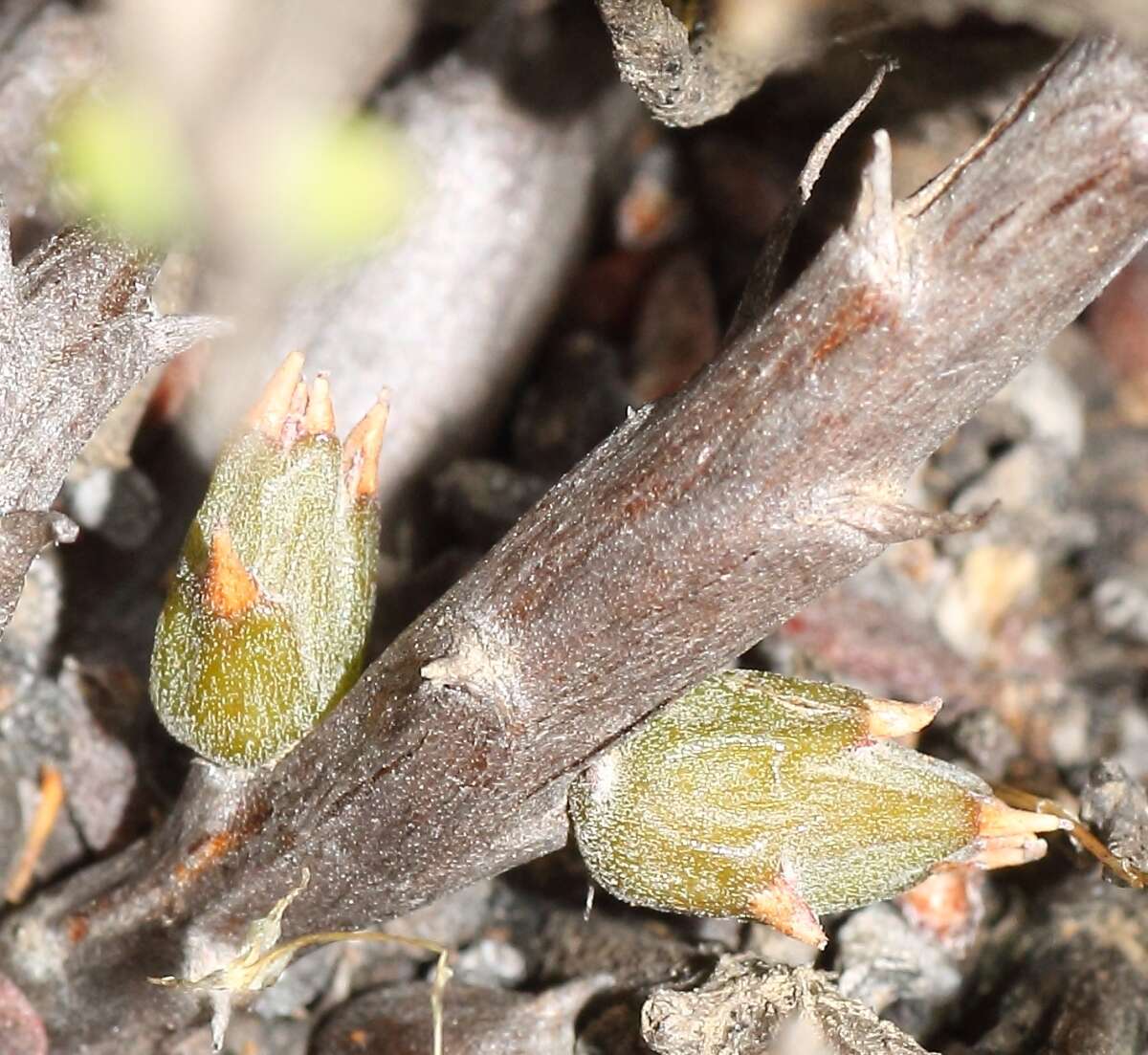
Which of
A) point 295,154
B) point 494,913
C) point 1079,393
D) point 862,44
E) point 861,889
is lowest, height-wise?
point 1079,393

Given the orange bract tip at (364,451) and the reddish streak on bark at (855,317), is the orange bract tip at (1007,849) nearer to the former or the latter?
the reddish streak on bark at (855,317)

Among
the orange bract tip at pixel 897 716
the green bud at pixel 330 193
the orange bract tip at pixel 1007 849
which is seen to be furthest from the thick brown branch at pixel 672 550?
the green bud at pixel 330 193

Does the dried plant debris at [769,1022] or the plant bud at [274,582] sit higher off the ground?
the plant bud at [274,582]

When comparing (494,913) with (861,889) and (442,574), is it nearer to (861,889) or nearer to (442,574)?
(442,574)

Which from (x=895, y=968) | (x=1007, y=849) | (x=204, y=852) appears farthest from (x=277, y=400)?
(x=895, y=968)

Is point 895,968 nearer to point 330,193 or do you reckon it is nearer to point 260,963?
point 260,963

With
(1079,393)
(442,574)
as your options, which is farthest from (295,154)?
(1079,393)

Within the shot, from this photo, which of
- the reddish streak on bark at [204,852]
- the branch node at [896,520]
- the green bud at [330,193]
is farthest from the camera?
the green bud at [330,193]
